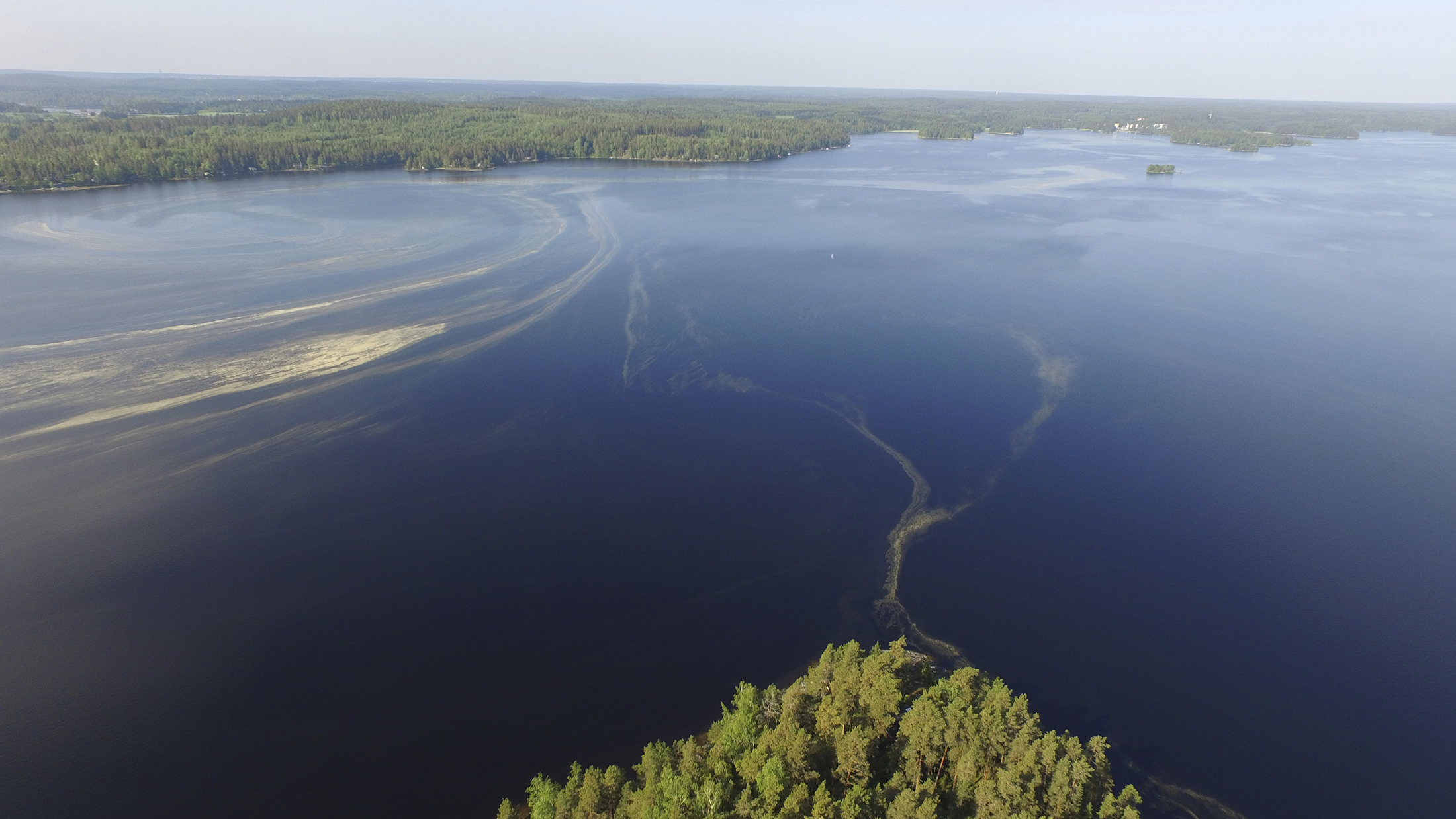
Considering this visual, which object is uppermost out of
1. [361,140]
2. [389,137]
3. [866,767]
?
[389,137]

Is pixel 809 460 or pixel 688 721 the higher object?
pixel 809 460

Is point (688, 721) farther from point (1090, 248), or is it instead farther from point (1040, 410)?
point (1090, 248)

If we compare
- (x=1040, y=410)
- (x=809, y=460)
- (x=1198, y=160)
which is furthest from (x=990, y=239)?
(x=1198, y=160)

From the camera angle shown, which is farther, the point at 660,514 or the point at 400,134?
the point at 400,134

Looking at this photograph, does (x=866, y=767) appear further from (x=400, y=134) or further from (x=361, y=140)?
(x=400, y=134)

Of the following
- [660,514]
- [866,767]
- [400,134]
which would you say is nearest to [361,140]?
[400,134]

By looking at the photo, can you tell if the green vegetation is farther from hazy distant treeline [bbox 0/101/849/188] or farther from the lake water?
hazy distant treeline [bbox 0/101/849/188]
